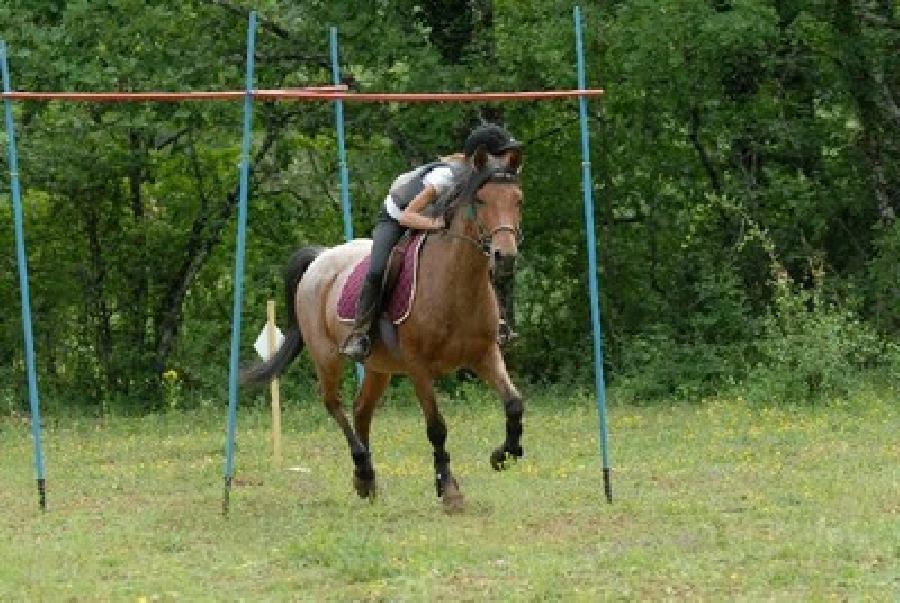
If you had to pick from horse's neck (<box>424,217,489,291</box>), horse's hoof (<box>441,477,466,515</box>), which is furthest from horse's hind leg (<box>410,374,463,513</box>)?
horse's neck (<box>424,217,489,291</box>)

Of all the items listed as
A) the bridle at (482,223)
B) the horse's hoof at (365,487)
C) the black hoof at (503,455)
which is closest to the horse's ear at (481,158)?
the bridle at (482,223)

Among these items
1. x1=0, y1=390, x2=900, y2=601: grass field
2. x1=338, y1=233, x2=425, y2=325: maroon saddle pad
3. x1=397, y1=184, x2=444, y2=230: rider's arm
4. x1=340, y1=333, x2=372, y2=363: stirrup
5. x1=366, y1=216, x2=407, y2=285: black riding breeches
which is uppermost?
x1=397, y1=184, x2=444, y2=230: rider's arm

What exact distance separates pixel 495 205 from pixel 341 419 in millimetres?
2827

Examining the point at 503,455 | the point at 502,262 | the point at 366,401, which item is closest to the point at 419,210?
the point at 502,262

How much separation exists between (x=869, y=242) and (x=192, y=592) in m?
13.4

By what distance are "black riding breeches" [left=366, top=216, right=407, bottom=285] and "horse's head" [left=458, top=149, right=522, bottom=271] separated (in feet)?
3.10

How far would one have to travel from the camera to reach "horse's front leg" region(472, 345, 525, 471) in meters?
11.3

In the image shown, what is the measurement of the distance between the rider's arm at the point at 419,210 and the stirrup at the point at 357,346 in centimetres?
81

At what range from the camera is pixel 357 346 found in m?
11.9

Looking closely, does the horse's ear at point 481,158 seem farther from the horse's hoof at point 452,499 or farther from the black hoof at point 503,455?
the horse's hoof at point 452,499

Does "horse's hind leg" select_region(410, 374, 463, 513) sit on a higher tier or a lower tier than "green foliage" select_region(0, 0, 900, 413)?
lower

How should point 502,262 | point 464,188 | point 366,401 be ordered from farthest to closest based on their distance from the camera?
point 366,401, point 464,188, point 502,262

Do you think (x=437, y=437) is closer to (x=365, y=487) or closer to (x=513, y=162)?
(x=365, y=487)

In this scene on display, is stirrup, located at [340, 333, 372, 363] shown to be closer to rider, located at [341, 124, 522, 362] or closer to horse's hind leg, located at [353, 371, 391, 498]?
rider, located at [341, 124, 522, 362]
